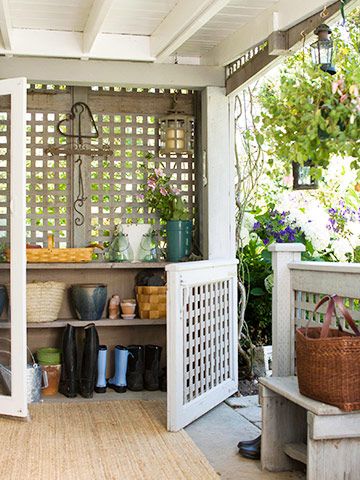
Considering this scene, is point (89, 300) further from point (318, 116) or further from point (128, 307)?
point (318, 116)

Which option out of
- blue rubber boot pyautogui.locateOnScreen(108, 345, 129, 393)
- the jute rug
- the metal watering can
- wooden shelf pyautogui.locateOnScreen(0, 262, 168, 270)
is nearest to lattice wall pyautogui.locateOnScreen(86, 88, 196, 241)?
wooden shelf pyautogui.locateOnScreen(0, 262, 168, 270)

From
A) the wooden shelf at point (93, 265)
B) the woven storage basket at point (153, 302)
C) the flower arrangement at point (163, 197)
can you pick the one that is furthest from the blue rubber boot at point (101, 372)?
the flower arrangement at point (163, 197)

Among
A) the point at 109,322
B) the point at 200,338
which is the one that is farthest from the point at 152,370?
the point at 200,338

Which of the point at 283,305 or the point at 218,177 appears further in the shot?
the point at 218,177

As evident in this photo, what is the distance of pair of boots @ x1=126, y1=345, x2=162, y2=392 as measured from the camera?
5.83 metres

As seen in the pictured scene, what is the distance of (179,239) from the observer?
19.6 ft

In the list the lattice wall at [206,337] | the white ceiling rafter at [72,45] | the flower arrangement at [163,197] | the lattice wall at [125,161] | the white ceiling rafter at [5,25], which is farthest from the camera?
the lattice wall at [125,161]

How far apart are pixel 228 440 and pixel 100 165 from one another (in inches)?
97.5

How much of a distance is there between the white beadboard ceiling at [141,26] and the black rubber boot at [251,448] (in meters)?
2.30

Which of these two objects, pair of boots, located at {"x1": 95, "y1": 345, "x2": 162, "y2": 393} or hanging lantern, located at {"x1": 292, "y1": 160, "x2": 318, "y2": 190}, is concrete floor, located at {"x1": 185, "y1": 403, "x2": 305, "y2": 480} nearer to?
Result: pair of boots, located at {"x1": 95, "y1": 345, "x2": 162, "y2": 393}

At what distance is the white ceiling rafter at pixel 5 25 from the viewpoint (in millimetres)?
4418

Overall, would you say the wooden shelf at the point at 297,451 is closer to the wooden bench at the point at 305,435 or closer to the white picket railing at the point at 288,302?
the wooden bench at the point at 305,435

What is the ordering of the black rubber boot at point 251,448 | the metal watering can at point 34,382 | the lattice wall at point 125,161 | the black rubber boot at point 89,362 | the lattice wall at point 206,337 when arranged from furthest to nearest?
the lattice wall at point 125,161
the black rubber boot at point 89,362
the metal watering can at point 34,382
the lattice wall at point 206,337
the black rubber boot at point 251,448

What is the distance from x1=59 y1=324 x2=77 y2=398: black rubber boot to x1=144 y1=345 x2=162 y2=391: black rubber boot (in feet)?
1.74
